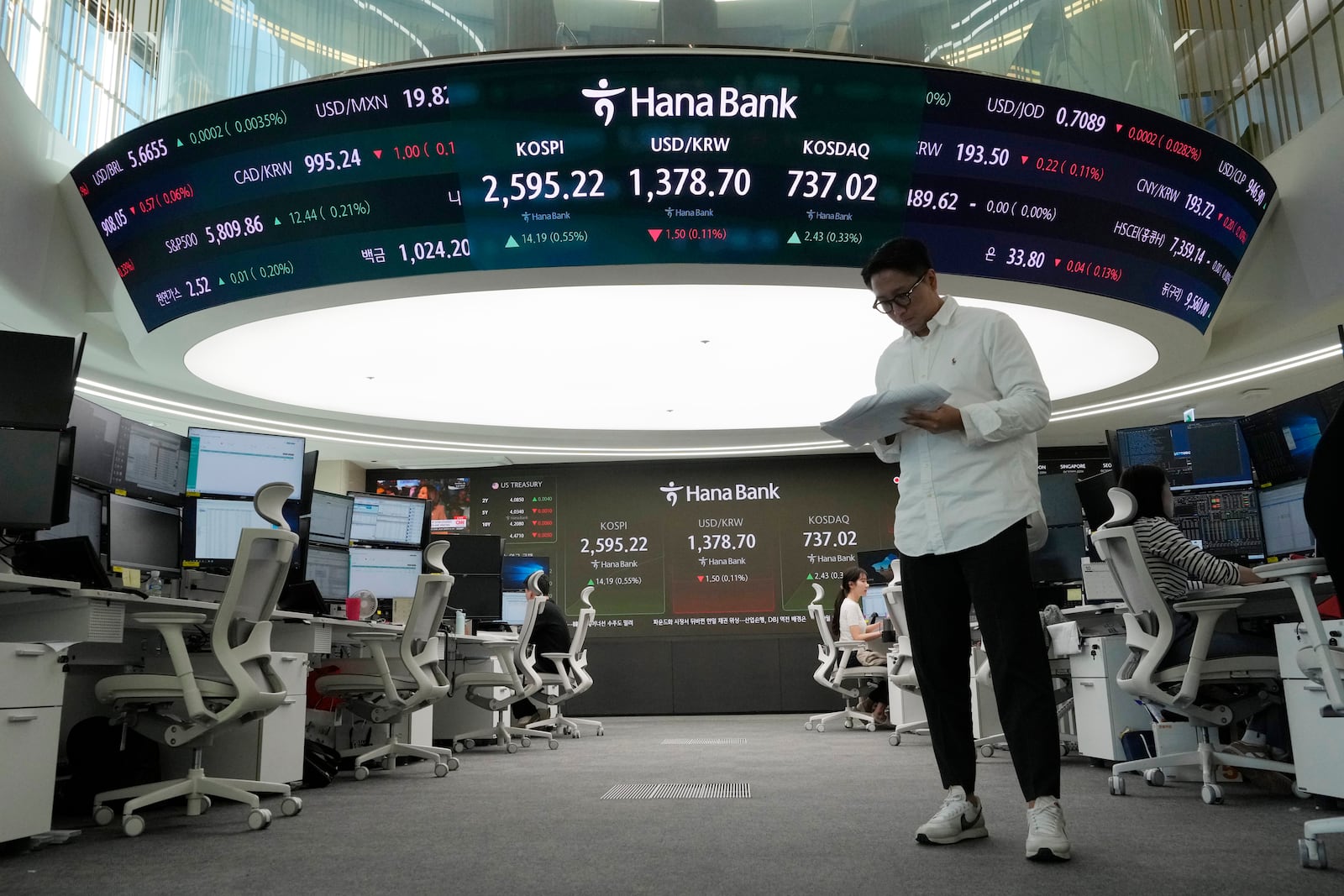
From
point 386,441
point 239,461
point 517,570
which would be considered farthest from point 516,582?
point 239,461

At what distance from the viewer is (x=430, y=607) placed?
486 centimetres

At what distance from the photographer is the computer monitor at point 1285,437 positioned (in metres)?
4.16

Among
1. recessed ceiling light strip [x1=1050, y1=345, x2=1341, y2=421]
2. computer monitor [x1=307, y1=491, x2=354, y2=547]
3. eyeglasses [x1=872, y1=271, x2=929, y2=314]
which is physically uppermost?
recessed ceiling light strip [x1=1050, y1=345, x2=1341, y2=421]

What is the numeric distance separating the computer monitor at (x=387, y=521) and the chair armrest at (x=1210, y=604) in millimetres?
4156

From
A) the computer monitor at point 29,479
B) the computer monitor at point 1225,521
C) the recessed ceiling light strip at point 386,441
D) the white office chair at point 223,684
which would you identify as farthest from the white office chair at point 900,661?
the computer monitor at point 29,479

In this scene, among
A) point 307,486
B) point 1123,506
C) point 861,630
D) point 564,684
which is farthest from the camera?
point 861,630

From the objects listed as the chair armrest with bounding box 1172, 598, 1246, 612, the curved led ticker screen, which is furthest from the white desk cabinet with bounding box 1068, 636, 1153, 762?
the curved led ticker screen

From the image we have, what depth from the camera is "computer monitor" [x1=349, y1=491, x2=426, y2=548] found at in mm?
5746

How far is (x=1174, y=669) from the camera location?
348 centimetres

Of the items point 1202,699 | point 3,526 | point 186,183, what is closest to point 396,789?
point 3,526

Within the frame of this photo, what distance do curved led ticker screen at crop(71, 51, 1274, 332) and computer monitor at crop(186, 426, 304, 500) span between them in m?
1.28

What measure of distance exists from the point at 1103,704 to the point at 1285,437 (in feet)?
4.61

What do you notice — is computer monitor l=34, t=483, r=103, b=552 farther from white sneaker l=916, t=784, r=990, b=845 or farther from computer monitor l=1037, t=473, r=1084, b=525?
computer monitor l=1037, t=473, r=1084, b=525

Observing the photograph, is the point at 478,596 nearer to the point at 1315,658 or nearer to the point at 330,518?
the point at 330,518
